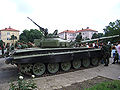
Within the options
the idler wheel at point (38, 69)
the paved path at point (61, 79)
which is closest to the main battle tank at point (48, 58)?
the idler wheel at point (38, 69)

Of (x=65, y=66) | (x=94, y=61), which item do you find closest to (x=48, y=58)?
(x=65, y=66)

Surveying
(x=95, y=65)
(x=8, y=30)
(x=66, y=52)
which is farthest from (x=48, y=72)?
(x=8, y=30)

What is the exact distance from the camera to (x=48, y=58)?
625 centimetres

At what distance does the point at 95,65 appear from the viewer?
9.04 metres

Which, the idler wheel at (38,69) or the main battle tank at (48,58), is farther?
the idler wheel at (38,69)

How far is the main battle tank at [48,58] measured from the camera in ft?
18.8

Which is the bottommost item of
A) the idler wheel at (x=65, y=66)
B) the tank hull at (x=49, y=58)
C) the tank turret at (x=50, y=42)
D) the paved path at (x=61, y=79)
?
the paved path at (x=61, y=79)

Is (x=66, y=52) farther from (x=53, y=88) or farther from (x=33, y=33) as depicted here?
(x=33, y=33)

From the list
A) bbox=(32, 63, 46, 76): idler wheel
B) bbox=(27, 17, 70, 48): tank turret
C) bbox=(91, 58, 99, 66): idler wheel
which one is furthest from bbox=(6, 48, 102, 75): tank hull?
bbox=(91, 58, 99, 66): idler wheel

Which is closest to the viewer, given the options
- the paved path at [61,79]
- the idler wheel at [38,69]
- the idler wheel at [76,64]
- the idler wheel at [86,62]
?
the paved path at [61,79]

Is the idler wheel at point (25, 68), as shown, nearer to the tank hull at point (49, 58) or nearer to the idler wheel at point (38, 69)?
the tank hull at point (49, 58)

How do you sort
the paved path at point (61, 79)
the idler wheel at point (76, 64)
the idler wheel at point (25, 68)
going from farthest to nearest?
1. the idler wheel at point (76, 64)
2. the idler wheel at point (25, 68)
3. the paved path at point (61, 79)

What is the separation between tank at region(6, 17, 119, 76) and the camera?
5.74 metres

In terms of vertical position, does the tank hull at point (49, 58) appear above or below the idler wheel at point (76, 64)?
above
